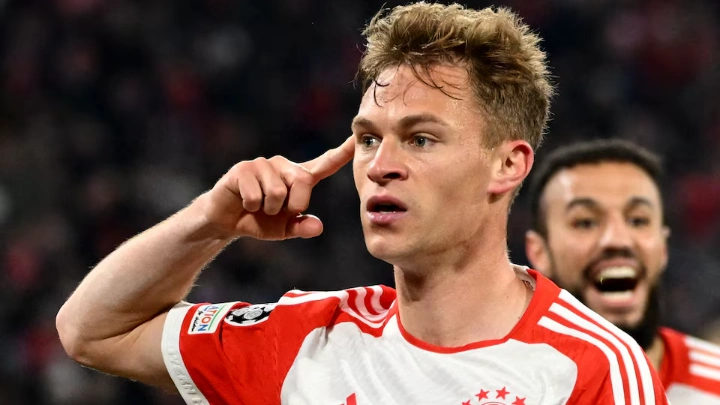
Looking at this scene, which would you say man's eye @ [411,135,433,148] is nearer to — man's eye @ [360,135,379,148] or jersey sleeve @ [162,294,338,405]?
man's eye @ [360,135,379,148]

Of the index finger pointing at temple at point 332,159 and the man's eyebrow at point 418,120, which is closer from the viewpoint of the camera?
the man's eyebrow at point 418,120

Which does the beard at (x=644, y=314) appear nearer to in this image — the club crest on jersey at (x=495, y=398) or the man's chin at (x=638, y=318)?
the man's chin at (x=638, y=318)

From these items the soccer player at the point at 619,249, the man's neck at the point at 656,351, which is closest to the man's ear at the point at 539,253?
the soccer player at the point at 619,249

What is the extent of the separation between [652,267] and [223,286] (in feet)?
12.0

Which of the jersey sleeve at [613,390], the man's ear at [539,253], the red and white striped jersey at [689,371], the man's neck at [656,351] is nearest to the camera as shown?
the jersey sleeve at [613,390]

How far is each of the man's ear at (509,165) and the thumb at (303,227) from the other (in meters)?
0.43

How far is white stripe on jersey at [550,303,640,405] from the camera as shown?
213cm

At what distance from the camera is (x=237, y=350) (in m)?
2.54

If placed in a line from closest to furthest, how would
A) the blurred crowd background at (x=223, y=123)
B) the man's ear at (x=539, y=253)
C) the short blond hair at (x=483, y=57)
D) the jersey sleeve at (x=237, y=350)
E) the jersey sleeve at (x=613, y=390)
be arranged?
the jersey sleeve at (x=613, y=390)
the short blond hair at (x=483, y=57)
the jersey sleeve at (x=237, y=350)
the man's ear at (x=539, y=253)
the blurred crowd background at (x=223, y=123)

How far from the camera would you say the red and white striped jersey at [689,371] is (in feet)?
10.8

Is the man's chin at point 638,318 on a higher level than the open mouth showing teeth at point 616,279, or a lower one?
lower

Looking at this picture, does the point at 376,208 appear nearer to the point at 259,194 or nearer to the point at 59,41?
the point at 259,194

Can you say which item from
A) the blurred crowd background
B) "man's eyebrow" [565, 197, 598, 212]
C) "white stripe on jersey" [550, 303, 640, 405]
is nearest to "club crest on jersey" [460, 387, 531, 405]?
"white stripe on jersey" [550, 303, 640, 405]

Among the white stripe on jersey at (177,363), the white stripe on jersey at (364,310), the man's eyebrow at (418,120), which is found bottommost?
the white stripe on jersey at (177,363)
